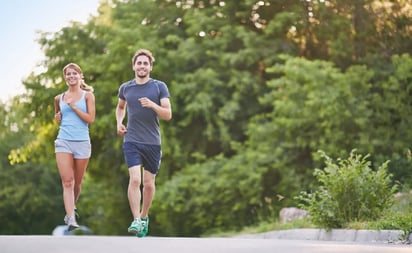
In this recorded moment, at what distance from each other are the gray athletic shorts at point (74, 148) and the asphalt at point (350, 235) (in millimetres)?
3585

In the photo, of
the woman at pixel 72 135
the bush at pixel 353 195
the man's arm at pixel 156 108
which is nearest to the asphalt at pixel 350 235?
the bush at pixel 353 195

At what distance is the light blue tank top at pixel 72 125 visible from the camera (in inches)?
497

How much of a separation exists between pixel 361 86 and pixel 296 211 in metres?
5.44

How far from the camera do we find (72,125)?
12.7m

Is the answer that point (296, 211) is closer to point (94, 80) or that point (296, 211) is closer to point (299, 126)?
point (299, 126)

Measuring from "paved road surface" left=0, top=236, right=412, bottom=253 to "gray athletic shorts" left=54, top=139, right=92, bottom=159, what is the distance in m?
1.41

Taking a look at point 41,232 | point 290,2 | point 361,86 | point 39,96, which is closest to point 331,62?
point 361,86

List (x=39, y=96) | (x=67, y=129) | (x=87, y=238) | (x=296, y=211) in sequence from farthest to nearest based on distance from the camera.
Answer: (x=39, y=96) → (x=296, y=211) → (x=67, y=129) → (x=87, y=238)

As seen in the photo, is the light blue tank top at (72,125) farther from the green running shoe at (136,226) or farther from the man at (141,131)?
the green running shoe at (136,226)

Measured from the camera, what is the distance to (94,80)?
1145 inches

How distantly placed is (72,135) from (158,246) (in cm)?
287

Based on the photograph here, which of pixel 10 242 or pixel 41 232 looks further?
pixel 41 232

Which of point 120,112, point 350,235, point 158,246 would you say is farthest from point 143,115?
point 350,235

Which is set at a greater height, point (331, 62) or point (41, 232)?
point (331, 62)
